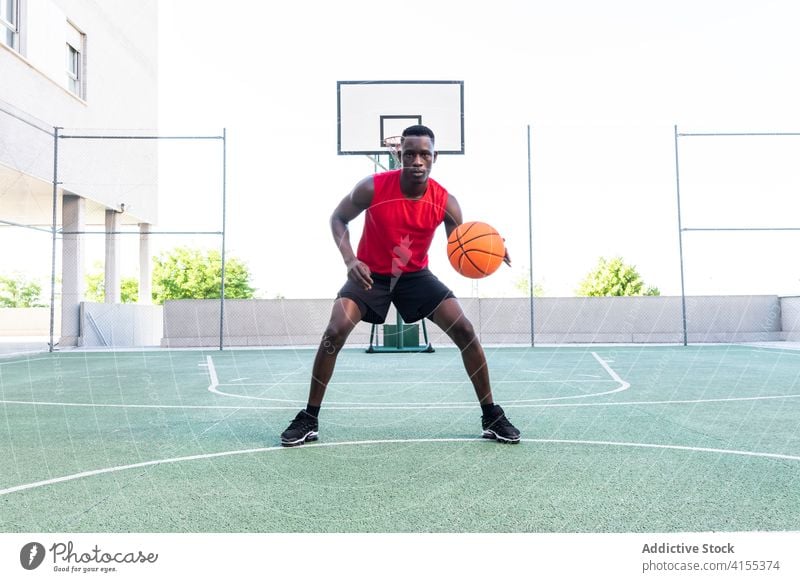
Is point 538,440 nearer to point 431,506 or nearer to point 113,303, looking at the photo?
point 431,506

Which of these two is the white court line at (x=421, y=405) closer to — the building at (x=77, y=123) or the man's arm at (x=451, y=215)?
the man's arm at (x=451, y=215)

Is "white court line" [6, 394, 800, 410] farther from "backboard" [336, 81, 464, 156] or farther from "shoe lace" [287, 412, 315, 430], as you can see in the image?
"backboard" [336, 81, 464, 156]

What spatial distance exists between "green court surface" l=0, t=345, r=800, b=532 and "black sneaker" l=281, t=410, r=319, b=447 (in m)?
0.08

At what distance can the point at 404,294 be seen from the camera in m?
3.51

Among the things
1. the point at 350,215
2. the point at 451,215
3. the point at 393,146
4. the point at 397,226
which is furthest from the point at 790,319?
the point at 350,215

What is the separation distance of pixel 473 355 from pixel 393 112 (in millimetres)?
8944

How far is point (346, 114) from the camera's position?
11578mm

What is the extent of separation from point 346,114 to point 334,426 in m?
8.65

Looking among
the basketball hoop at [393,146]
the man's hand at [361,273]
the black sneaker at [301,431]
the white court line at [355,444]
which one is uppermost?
the basketball hoop at [393,146]

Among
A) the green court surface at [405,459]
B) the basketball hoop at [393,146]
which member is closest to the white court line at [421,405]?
the green court surface at [405,459]

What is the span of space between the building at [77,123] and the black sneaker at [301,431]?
8.82 metres

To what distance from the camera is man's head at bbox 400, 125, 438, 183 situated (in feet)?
10.7

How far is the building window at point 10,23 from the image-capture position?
1245cm
